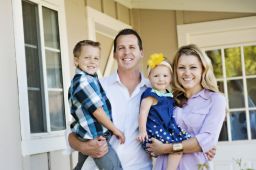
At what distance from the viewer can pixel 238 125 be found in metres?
7.16

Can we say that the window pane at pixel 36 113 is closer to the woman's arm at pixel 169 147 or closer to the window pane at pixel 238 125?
the woman's arm at pixel 169 147

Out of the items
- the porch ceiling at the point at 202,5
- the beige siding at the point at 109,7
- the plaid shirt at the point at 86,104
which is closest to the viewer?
the plaid shirt at the point at 86,104

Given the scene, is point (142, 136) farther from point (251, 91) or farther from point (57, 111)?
point (251, 91)

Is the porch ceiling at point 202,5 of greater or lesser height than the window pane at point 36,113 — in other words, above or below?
above

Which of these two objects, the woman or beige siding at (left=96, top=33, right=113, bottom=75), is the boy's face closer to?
the woman

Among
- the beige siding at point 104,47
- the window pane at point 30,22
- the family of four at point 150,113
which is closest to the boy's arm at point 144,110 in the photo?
the family of four at point 150,113

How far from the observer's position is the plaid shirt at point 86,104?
11.0 ft

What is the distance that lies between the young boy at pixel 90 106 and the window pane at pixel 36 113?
37.5 inches

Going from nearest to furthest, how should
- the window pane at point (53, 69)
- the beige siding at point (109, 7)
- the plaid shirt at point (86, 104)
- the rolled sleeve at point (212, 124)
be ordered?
the rolled sleeve at point (212, 124) < the plaid shirt at point (86, 104) < the window pane at point (53, 69) < the beige siding at point (109, 7)

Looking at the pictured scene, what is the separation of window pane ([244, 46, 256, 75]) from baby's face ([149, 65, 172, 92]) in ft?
12.9

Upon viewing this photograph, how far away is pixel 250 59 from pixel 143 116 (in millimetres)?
4128

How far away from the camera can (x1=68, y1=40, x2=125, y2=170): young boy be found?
11.0 feet

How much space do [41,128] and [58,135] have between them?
0.23 metres

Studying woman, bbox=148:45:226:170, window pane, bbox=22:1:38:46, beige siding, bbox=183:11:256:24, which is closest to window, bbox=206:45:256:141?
beige siding, bbox=183:11:256:24
